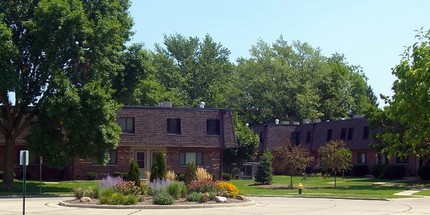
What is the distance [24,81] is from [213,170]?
21462 mm

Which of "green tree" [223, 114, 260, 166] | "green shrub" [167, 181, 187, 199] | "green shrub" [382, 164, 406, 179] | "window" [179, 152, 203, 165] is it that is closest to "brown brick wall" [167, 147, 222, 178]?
"window" [179, 152, 203, 165]

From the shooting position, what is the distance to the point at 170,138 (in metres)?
59.3

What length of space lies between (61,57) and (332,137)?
40974 millimetres

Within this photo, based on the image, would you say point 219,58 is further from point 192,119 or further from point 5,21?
point 5,21

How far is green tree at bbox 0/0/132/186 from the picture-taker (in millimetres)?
40844

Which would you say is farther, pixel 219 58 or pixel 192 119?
pixel 219 58

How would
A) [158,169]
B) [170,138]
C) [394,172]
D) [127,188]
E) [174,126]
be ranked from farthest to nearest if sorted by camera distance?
1. [394,172]
2. [174,126]
3. [170,138]
4. [158,169]
5. [127,188]

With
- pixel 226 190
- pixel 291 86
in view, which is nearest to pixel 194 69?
pixel 291 86

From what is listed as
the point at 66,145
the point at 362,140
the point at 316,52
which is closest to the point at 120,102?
the point at 66,145

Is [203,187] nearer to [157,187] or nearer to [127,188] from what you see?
[157,187]

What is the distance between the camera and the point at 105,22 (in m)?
42.0

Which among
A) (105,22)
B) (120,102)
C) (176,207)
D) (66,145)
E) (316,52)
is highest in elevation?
(316,52)

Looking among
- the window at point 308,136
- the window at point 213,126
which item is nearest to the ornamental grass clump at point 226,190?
the window at point 213,126

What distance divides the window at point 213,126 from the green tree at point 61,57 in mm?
17111
